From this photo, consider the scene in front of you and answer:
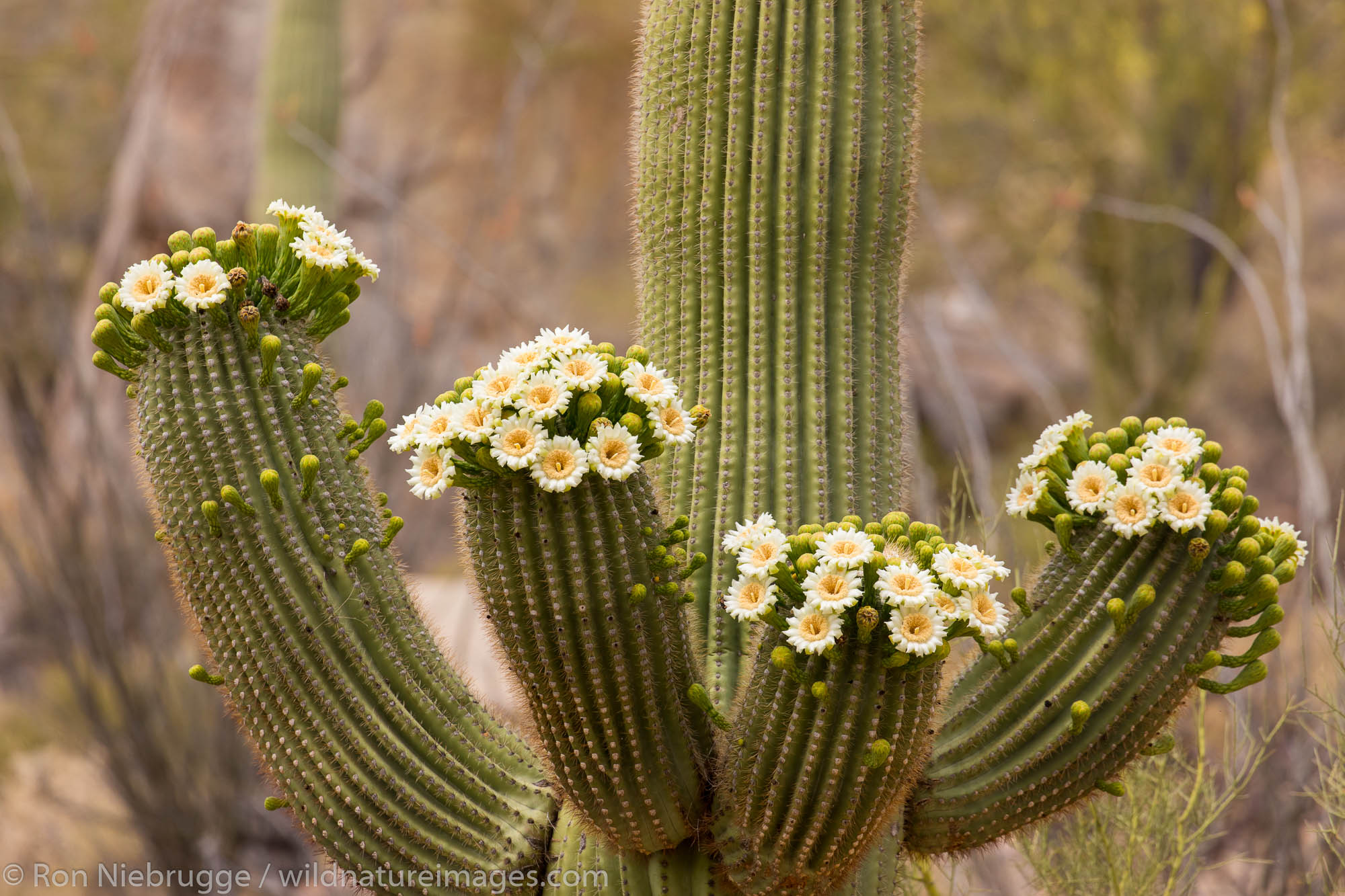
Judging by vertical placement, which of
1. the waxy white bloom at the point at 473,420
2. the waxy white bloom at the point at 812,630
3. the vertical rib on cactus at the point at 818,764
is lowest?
the vertical rib on cactus at the point at 818,764

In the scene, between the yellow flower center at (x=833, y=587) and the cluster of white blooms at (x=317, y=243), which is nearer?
the yellow flower center at (x=833, y=587)

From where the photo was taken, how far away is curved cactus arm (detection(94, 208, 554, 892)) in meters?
1.82

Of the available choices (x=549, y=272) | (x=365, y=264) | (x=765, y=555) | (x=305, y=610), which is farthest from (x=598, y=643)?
(x=549, y=272)

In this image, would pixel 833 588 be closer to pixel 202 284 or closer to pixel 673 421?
pixel 673 421

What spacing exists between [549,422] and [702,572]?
663 millimetres

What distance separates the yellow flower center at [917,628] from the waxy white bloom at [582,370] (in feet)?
1.79

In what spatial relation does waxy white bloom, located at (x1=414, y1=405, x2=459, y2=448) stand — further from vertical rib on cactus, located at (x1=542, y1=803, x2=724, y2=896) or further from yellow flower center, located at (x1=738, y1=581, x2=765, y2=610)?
vertical rib on cactus, located at (x1=542, y1=803, x2=724, y2=896)

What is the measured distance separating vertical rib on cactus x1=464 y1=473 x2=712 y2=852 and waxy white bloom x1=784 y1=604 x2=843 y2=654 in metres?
0.24

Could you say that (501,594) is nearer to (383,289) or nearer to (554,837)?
(554,837)

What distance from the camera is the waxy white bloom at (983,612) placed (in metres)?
1.63

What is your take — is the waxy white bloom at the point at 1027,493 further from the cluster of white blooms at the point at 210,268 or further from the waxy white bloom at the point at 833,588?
A: the cluster of white blooms at the point at 210,268

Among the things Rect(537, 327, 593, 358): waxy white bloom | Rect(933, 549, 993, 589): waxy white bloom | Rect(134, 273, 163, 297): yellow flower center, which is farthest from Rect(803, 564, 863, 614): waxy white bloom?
Rect(134, 273, 163, 297): yellow flower center

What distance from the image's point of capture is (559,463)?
161 cm

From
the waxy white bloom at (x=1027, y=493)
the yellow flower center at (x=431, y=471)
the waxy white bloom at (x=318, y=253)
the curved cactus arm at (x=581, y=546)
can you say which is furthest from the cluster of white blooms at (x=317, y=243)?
the waxy white bloom at (x=1027, y=493)
